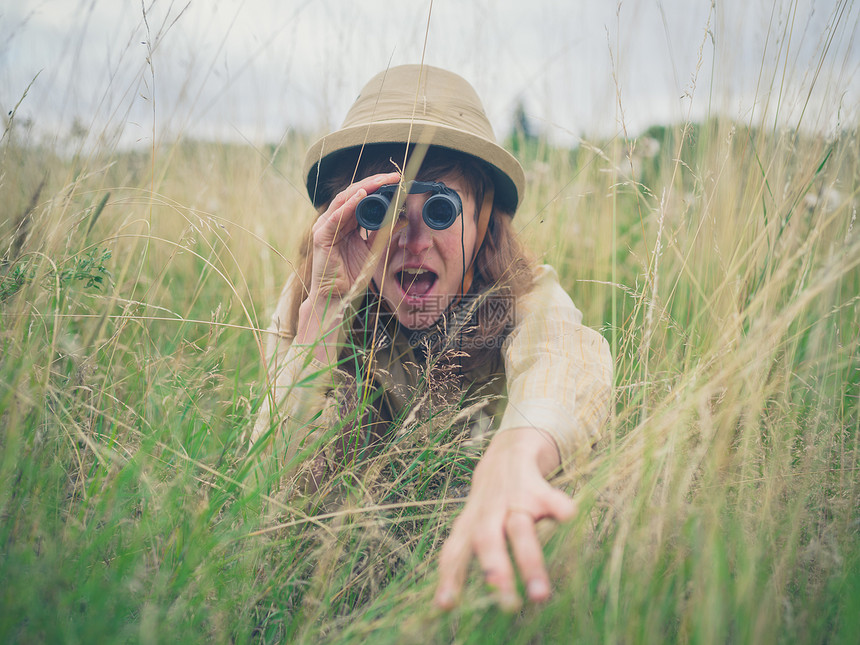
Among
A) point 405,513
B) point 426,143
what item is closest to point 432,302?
point 426,143

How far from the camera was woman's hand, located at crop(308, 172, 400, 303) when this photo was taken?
48.4 inches

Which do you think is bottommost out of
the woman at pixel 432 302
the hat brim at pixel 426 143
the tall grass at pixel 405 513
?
the tall grass at pixel 405 513

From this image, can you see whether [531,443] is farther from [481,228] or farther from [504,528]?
[481,228]

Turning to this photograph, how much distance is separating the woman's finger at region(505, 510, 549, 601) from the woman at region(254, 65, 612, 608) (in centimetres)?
6

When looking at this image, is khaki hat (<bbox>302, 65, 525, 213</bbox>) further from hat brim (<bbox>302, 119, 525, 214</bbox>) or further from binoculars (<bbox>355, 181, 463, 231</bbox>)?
binoculars (<bbox>355, 181, 463, 231</bbox>)

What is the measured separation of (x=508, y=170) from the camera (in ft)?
4.79

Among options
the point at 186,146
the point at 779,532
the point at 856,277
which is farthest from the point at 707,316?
the point at 186,146

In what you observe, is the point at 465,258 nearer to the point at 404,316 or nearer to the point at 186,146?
the point at 404,316

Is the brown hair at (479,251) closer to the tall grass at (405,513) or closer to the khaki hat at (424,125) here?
the khaki hat at (424,125)

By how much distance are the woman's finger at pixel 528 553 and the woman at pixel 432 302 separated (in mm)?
59

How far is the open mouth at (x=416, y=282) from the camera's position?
1.35 m

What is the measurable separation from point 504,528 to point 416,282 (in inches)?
33.0

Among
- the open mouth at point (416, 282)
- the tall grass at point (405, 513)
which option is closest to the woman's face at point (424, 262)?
the open mouth at point (416, 282)

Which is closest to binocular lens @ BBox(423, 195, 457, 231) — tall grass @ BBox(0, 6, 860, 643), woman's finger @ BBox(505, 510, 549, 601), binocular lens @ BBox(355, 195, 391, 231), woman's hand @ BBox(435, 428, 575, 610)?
binocular lens @ BBox(355, 195, 391, 231)
